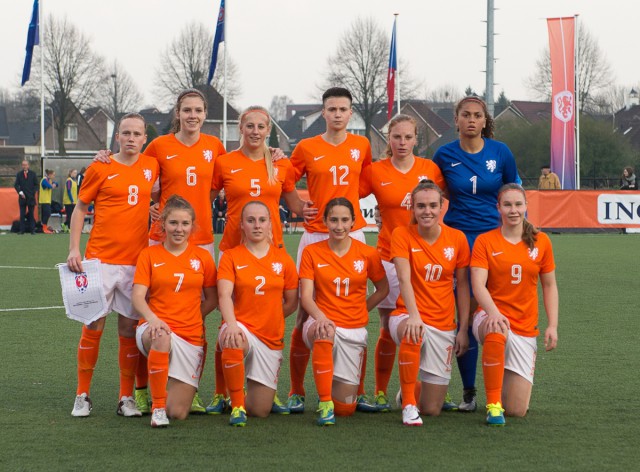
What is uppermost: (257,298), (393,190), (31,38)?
(31,38)

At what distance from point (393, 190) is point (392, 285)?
23.1 inches

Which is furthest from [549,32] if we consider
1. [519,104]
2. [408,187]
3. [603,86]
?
[519,104]

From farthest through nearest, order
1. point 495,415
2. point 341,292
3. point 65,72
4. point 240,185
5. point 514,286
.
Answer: point 65,72 < point 240,185 < point 341,292 < point 514,286 < point 495,415

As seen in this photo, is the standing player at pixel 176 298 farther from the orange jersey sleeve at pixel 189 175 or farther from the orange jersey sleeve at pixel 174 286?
the orange jersey sleeve at pixel 189 175

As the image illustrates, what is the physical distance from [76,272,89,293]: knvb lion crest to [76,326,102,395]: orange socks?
0.97 feet

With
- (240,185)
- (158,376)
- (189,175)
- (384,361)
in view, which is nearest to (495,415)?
(384,361)

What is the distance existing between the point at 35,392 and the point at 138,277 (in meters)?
1.32

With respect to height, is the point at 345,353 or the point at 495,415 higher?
the point at 345,353

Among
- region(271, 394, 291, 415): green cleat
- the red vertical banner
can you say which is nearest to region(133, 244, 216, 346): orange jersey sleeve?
region(271, 394, 291, 415): green cleat

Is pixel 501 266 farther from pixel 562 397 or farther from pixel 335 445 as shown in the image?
pixel 335 445

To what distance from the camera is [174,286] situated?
559 centimetres

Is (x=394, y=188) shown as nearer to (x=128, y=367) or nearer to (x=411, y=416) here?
(x=411, y=416)

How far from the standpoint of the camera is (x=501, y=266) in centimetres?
568

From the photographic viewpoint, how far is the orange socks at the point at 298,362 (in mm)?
5938
